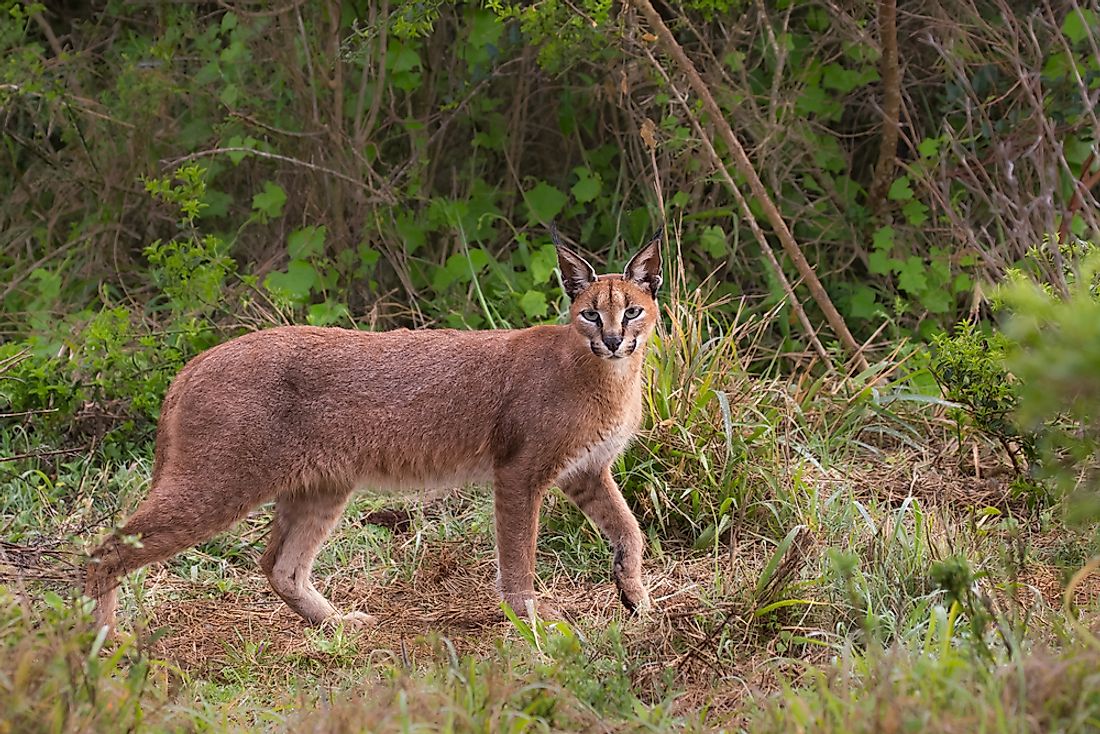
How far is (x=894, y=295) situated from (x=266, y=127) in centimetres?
411

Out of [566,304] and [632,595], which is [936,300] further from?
[632,595]

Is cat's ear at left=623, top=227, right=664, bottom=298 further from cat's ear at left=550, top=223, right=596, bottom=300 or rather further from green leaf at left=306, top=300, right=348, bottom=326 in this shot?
green leaf at left=306, top=300, right=348, bottom=326

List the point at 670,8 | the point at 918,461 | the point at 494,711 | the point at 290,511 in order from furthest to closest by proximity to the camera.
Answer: the point at 670,8 < the point at 918,461 < the point at 290,511 < the point at 494,711

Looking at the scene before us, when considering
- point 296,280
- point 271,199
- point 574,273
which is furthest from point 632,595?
point 271,199

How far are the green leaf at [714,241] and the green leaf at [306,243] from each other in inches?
95.8

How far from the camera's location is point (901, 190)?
8.41 m

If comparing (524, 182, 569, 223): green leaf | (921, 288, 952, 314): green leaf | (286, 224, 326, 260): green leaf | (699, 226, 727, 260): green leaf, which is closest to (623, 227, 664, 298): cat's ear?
(699, 226, 727, 260): green leaf

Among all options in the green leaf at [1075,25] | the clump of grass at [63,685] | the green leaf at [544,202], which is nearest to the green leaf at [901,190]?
the green leaf at [1075,25]

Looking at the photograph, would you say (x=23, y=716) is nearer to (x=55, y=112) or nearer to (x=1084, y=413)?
(x=1084, y=413)

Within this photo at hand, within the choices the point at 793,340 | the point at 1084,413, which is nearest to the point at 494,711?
the point at 1084,413

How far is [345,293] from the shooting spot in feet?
28.3

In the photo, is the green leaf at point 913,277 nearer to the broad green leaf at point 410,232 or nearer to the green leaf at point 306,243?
the broad green leaf at point 410,232

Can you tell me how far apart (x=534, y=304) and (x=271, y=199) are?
213 centimetres

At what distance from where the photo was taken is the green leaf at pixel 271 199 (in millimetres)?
8789
